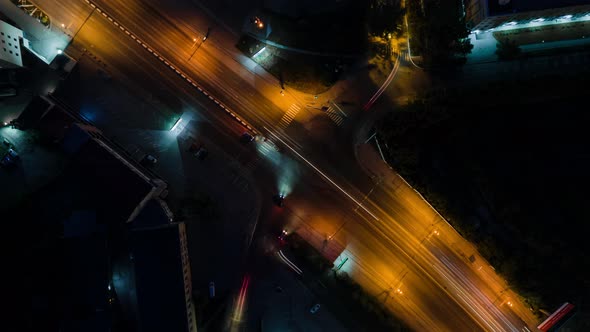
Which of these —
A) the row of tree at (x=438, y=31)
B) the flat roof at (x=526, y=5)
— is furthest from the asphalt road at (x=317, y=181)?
the flat roof at (x=526, y=5)

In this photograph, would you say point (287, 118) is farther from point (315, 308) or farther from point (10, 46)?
point (10, 46)

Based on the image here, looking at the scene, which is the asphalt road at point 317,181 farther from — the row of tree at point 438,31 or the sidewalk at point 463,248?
the row of tree at point 438,31

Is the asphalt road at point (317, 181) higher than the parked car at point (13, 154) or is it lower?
higher

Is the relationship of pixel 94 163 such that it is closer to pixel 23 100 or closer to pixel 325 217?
pixel 23 100

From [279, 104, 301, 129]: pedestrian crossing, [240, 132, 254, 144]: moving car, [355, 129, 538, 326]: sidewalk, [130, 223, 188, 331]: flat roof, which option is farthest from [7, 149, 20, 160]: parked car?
[355, 129, 538, 326]: sidewalk

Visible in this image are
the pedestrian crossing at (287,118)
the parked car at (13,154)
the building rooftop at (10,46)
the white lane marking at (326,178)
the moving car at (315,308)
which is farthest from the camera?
the pedestrian crossing at (287,118)

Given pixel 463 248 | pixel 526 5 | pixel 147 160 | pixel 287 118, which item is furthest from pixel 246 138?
pixel 526 5

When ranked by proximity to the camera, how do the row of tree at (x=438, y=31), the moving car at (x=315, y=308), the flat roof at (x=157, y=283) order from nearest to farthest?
the flat roof at (x=157, y=283), the row of tree at (x=438, y=31), the moving car at (x=315, y=308)

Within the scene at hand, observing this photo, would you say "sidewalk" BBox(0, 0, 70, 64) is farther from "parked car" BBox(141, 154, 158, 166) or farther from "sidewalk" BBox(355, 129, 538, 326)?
"sidewalk" BBox(355, 129, 538, 326)
